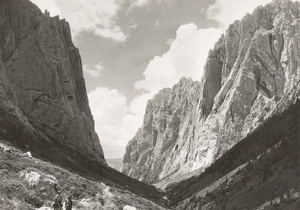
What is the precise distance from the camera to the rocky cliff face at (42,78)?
424 feet

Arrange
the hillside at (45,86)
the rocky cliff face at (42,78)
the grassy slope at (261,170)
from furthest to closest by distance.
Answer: the rocky cliff face at (42,78)
the hillside at (45,86)
the grassy slope at (261,170)

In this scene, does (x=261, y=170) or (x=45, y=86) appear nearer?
(x=261, y=170)

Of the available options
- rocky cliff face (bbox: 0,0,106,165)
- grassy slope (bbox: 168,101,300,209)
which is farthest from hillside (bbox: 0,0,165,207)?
grassy slope (bbox: 168,101,300,209)

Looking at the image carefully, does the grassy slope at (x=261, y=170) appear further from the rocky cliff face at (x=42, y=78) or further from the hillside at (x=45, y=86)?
the rocky cliff face at (x=42, y=78)

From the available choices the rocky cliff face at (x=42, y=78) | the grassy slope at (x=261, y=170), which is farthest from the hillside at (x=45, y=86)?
the grassy slope at (x=261, y=170)

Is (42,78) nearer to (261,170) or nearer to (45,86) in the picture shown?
(45,86)

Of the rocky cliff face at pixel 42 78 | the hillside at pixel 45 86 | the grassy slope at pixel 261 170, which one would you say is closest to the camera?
the grassy slope at pixel 261 170

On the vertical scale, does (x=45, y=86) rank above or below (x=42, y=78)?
below

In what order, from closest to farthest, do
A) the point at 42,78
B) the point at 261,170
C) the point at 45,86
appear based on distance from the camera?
the point at 261,170, the point at 42,78, the point at 45,86

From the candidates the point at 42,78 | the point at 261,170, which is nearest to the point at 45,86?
the point at 42,78

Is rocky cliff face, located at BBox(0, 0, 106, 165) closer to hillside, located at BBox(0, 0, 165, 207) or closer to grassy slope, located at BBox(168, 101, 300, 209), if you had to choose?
hillside, located at BBox(0, 0, 165, 207)

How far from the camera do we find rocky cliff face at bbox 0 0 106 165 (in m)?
129

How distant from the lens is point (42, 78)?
140500 mm

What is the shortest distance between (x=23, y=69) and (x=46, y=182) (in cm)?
10964
